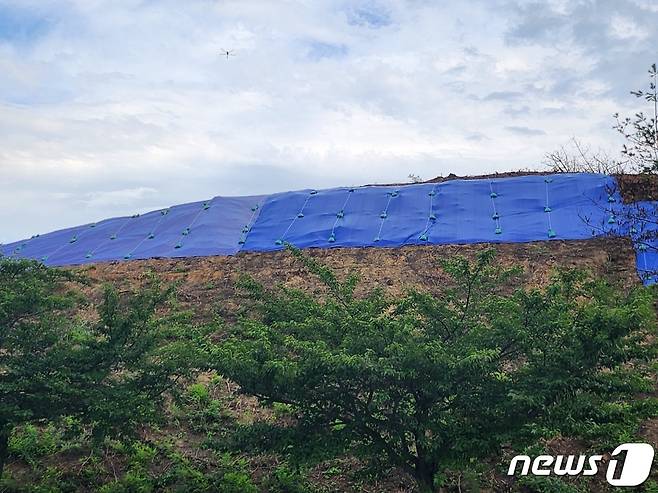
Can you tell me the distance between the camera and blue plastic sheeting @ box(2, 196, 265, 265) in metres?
13.5

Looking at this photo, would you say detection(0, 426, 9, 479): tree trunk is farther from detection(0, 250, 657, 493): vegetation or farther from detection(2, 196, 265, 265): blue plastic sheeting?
detection(2, 196, 265, 265): blue plastic sheeting

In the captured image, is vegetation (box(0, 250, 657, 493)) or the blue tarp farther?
the blue tarp

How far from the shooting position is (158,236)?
14.2 metres

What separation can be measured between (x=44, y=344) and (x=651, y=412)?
16.6 ft

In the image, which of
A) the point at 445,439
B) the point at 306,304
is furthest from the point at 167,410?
the point at 445,439

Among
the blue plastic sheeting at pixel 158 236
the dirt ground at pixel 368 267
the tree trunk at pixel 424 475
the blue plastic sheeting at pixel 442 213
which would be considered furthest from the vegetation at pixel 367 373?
the blue plastic sheeting at pixel 158 236

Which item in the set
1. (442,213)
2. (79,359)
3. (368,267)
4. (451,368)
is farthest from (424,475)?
(442,213)

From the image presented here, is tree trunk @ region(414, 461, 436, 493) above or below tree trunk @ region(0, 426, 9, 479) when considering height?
below

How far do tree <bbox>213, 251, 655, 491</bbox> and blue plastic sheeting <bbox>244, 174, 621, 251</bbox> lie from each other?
6.81 meters

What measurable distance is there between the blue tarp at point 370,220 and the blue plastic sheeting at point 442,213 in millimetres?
19

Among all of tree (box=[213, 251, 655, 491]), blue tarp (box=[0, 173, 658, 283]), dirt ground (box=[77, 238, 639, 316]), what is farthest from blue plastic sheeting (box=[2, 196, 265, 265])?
tree (box=[213, 251, 655, 491])

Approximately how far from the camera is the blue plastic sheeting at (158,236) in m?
13.5

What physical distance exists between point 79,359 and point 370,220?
27.1ft

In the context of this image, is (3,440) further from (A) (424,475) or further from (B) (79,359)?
(A) (424,475)
